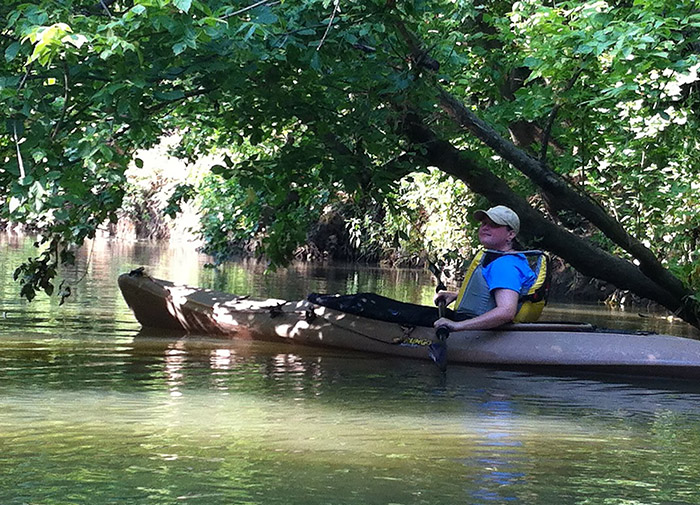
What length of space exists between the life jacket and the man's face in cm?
8

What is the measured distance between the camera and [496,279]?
23.9 feet

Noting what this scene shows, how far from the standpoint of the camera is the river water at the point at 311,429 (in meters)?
3.77

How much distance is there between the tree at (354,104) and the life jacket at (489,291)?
47.0 inches

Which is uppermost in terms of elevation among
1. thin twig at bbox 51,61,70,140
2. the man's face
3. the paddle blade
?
thin twig at bbox 51,61,70,140

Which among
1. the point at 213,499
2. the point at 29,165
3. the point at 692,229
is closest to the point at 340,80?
the point at 29,165

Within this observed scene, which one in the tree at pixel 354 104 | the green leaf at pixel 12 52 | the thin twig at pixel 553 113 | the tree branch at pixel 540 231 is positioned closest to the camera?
the green leaf at pixel 12 52

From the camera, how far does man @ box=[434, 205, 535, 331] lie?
23.9 ft

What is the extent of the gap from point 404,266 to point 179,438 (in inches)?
887

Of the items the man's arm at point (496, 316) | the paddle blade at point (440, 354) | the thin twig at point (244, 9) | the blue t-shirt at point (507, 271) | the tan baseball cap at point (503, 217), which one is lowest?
the paddle blade at point (440, 354)

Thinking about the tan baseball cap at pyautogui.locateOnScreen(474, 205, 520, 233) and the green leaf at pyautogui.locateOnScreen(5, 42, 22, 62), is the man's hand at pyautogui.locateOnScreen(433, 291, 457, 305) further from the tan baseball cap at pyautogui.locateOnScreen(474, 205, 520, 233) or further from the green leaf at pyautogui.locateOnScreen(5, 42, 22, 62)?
the green leaf at pyautogui.locateOnScreen(5, 42, 22, 62)

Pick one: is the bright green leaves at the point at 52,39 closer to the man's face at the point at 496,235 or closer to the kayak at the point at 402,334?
the man's face at the point at 496,235

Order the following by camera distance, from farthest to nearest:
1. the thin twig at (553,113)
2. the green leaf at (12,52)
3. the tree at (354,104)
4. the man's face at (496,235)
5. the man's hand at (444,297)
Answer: the thin twig at (553,113)
the man's hand at (444,297)
the man's face at (496,235)
the tree at (354,104)
the green leaf at (12,52)

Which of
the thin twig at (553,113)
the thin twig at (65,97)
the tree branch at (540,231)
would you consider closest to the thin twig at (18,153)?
the thin twig at (65,97)

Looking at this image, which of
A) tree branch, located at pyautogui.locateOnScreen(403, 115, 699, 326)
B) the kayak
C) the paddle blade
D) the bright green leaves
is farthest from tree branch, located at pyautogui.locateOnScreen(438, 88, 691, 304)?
the bright green leaves
